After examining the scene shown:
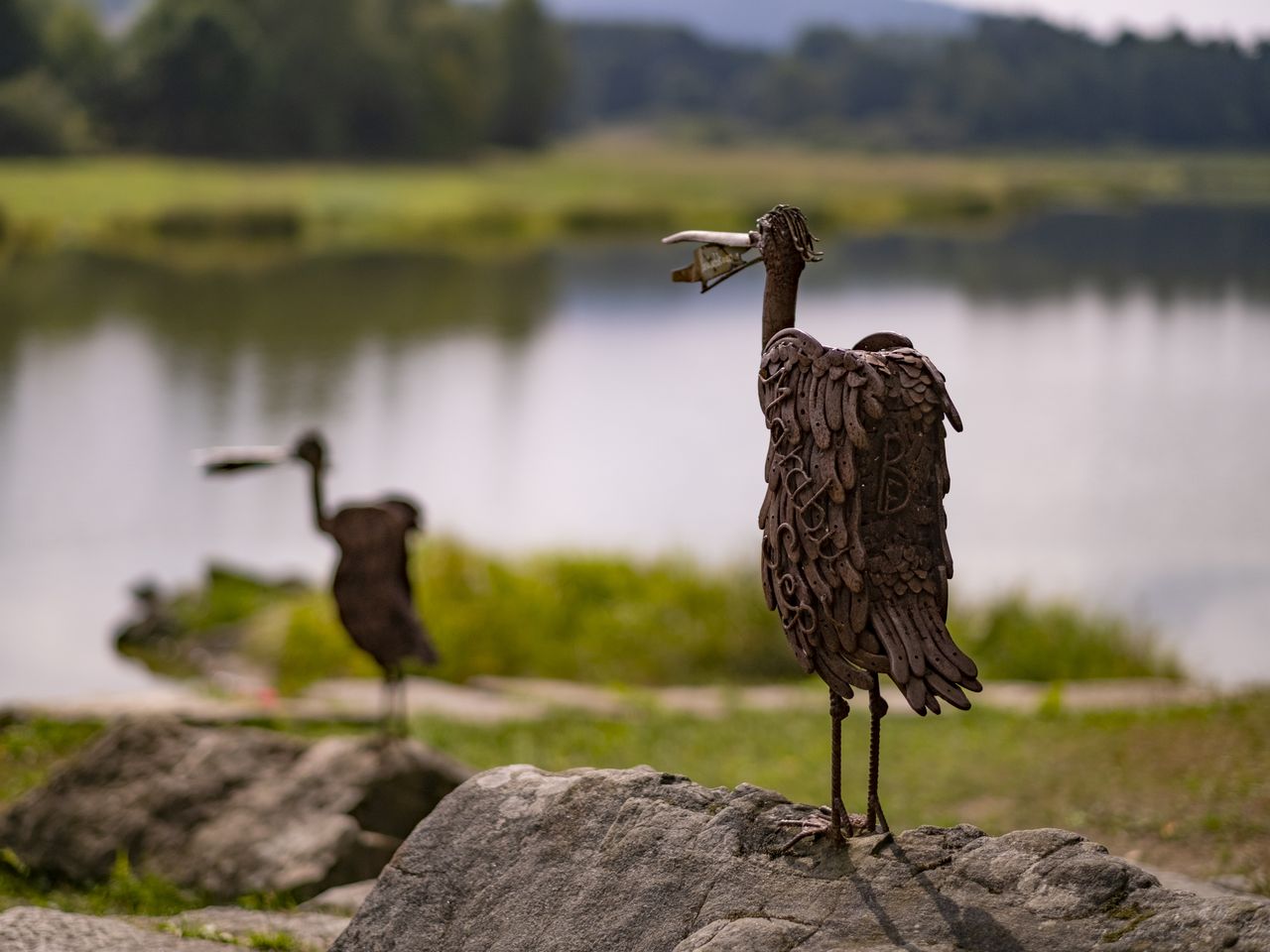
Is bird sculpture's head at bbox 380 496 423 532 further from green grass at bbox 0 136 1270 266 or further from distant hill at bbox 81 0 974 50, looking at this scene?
distant hill at bbox 81 0 974 50

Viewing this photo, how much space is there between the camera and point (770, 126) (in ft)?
118

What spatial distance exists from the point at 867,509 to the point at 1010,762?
174 inches

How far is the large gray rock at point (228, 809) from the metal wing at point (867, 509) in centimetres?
275

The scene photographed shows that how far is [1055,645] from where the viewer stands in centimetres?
1099

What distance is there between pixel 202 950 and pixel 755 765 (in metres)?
3.79

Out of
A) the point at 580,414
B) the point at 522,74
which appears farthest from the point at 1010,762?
Answer: the point at 522,74

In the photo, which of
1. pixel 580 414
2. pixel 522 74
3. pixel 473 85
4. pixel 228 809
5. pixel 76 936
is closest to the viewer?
pixel 76 936

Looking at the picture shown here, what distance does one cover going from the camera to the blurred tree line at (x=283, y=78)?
23797 mm

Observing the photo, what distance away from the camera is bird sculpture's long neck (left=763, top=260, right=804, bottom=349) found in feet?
13.3

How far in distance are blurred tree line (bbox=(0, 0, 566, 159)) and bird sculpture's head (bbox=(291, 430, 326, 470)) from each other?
707 inches

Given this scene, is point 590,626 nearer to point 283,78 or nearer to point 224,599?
point 224,599

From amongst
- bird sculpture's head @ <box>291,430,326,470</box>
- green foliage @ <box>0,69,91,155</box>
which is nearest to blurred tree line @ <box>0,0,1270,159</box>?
green foliage @ <box>0,69,91,155</box>

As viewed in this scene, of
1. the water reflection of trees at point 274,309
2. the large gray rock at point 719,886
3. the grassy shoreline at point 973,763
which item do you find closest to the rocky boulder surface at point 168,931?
the large gray rock at point 719,886

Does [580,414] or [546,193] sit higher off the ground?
[546,193]
